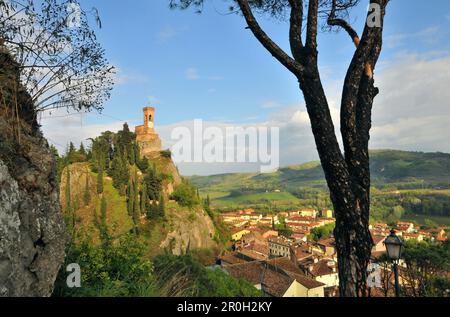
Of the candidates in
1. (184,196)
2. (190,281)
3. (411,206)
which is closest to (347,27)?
(190,281)

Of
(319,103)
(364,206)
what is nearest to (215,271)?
(364,206)

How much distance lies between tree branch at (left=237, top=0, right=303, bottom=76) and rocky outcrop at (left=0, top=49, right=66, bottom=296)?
276 cm

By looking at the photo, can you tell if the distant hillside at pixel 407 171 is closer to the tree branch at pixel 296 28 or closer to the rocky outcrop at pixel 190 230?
the rocky outcrop at pixel 190 230

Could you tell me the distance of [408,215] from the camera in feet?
284

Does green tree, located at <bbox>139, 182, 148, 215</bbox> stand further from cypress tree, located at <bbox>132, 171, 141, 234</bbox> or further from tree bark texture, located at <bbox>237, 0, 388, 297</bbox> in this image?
tree bark texture, located at <bbox>237, 0, 388, 297</bbox>

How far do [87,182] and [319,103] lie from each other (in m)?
52.6

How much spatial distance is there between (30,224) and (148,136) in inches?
2738

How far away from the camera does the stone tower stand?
7069cm

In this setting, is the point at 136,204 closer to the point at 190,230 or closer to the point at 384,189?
the point at 190,230

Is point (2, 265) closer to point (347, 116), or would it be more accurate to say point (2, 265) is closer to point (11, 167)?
point (11, 167)

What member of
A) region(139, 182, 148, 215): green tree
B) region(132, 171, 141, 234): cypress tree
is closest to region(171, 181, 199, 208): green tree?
region(139, 182, 148, 215): green tree

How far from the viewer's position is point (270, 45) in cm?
405

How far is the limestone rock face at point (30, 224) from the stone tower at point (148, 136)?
A: 6780 cm

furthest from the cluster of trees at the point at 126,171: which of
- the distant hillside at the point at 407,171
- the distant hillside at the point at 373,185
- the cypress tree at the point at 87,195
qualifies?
the distant hillside at the point at 407,171
